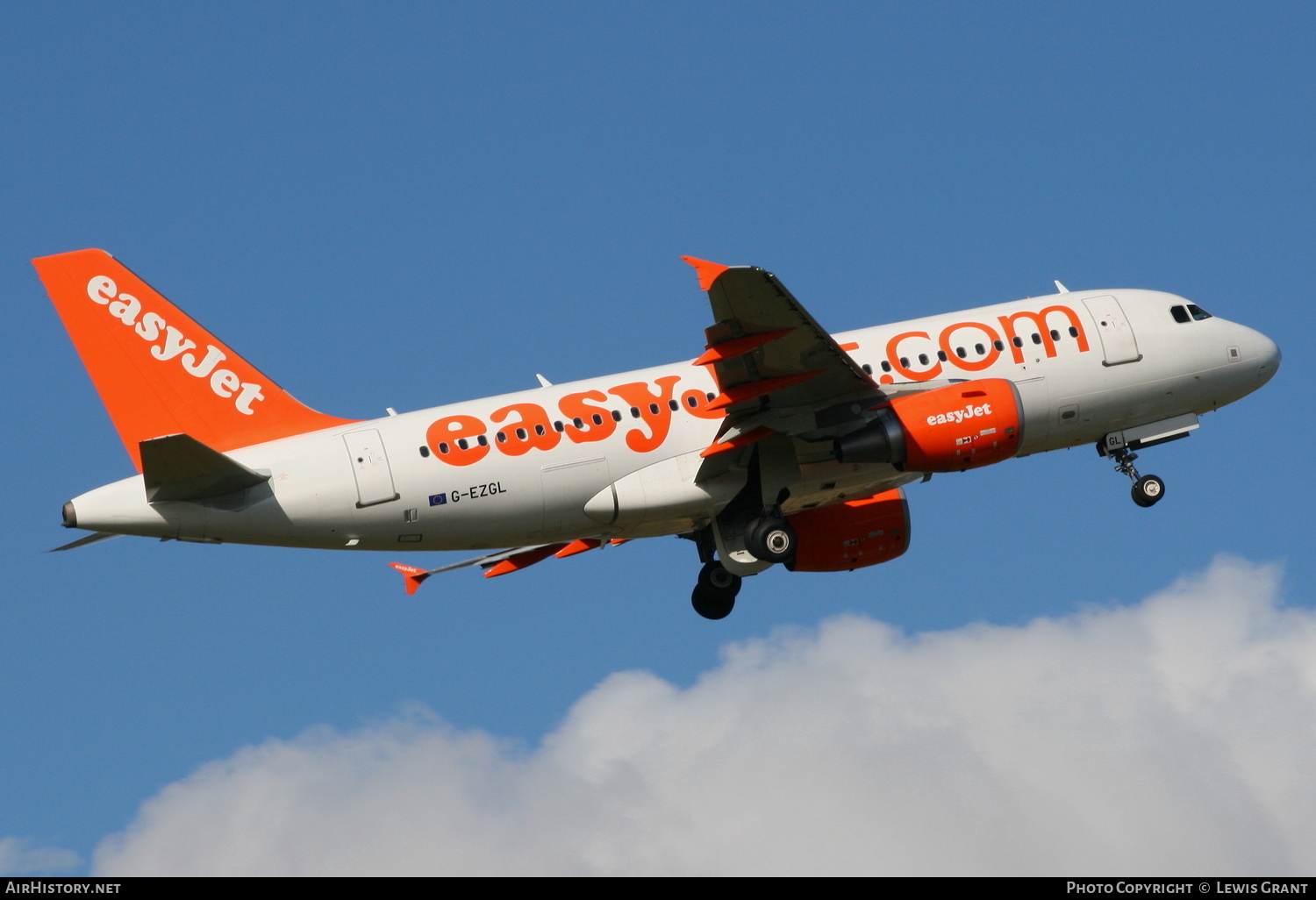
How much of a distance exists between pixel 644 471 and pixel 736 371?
350cm

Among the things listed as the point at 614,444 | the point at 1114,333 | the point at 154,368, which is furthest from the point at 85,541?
the point at 1114,333

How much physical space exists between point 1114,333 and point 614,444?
13219 millimetres

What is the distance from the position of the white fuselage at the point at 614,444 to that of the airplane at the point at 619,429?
0.05 metres

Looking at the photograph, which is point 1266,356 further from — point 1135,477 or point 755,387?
point 755,387

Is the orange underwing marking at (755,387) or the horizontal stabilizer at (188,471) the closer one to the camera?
the horizontal stabilizer at (188,471)

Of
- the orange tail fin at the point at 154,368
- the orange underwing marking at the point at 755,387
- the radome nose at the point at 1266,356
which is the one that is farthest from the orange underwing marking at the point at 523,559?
the radome nose at the point at 1266,356

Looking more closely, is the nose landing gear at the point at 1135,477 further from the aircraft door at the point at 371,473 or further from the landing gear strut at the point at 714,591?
the aircraft door at the point at 371,473

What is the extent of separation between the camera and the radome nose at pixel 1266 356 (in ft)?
144

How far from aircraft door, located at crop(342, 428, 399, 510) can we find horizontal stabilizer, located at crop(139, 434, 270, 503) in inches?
80.7

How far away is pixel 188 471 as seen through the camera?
118 feet

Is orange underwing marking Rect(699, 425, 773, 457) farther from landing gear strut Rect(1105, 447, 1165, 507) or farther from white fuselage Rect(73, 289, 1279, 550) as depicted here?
landing gear strut Rect(1105, 447, 1165, 507)

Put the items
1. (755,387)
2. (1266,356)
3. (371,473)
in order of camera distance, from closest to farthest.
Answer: (371,473) → (755,387) → (1266,356)

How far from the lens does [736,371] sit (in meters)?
37.6

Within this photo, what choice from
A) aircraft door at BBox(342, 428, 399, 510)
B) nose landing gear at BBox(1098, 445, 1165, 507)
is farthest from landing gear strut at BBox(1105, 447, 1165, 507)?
aircraft door at BBox(342, 428, 399, 510)
